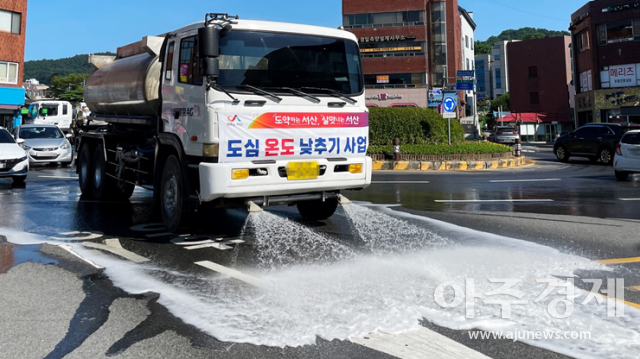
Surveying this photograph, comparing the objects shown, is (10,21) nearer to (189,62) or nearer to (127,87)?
(127,87)

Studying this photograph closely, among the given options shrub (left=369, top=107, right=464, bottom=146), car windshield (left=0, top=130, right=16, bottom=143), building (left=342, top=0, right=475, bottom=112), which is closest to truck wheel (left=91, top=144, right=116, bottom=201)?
car windshield (left=0, top=130, right=16, bottom=143)

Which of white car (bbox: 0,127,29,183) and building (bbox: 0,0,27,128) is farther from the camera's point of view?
building (bbox: 0,0,27,128)

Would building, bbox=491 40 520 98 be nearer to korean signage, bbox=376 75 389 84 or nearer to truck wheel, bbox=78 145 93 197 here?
korean signage, bbox=376 75 389 84

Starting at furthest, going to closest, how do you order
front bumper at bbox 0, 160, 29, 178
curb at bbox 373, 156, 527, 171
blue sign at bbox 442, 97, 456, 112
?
blue sign at bbox 442, 97, 456, 112 → curb at bbox 373, 156, 527, 171 → front bumper at bbox 0, 160, 29, 178

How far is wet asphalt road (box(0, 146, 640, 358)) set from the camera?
139 inches

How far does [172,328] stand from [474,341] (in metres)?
1.98

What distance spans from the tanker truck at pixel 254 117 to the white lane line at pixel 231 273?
3.18ft

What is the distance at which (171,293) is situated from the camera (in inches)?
182

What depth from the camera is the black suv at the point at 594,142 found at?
2184 cm

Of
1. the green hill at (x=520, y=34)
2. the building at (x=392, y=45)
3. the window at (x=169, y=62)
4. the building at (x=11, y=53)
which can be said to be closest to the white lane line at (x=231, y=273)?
the window at (x=169, y=62)

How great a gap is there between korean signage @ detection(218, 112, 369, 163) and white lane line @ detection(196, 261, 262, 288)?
4.18ft

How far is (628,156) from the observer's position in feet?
47.3

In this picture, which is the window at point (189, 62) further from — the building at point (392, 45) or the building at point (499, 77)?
the building at point (499, 77)

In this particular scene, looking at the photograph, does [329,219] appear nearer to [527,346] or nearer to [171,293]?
[171,293]
